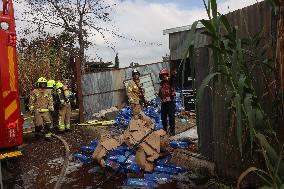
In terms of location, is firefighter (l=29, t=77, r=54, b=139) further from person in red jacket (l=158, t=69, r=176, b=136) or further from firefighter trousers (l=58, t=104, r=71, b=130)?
person in red jacket (l=158, t=69, r=176, b=136)

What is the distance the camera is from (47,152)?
28.4 ft

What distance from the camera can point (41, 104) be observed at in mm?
10547

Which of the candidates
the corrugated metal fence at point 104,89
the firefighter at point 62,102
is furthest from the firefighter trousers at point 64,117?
the corrugated metal fence at point 104,89

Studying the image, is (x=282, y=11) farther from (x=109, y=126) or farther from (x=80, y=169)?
(x=109, y=126)

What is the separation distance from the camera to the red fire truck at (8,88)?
549 centimetres

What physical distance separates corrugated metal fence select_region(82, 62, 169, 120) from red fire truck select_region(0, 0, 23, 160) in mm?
8085

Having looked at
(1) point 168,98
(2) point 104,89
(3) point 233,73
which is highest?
(3) point 233,73

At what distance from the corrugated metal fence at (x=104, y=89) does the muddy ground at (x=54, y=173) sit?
483 centimetres

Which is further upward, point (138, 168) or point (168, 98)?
point (168, 98)

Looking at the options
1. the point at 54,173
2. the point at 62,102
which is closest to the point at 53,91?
the point at 62,102

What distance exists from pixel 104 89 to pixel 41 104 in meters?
5.36

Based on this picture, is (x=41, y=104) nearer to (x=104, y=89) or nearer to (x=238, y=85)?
(x=104, y=89)

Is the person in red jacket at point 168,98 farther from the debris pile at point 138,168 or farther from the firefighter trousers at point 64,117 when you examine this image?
the firefighter trousers at point 64,117

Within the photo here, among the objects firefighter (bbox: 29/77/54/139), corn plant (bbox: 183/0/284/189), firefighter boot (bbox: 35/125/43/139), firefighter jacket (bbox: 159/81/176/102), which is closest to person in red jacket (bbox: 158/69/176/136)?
firefighter jacket (bbox: 159/81/176/102)
